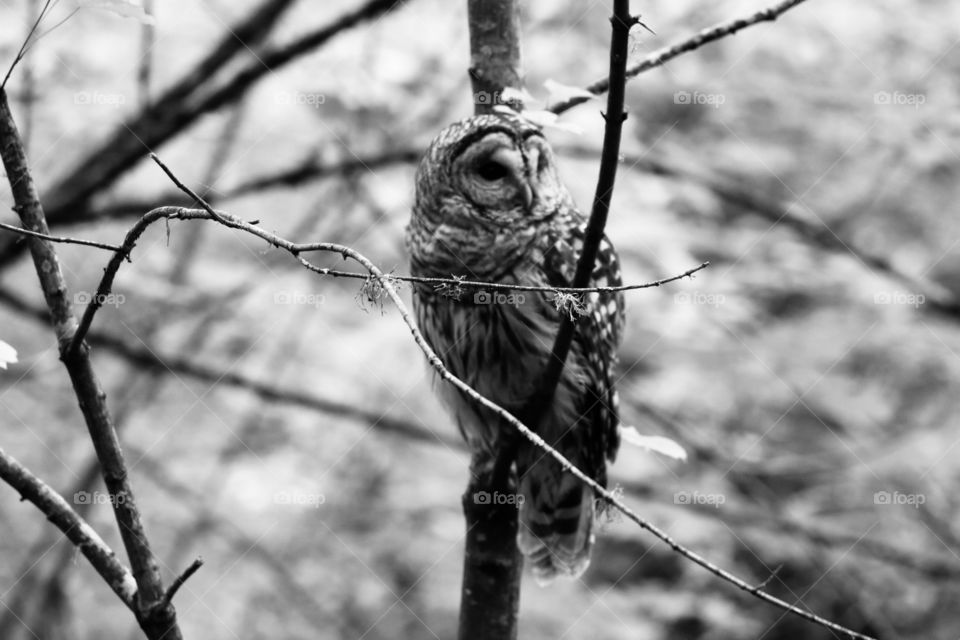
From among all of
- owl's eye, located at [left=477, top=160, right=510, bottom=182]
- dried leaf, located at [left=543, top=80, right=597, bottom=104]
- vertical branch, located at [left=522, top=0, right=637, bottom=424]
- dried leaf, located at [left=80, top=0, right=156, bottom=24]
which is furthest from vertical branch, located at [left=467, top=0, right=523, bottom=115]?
dried leaf, located at [left=80, top=0, right=156, bottom=24]

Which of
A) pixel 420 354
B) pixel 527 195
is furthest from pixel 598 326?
pixel 420 354

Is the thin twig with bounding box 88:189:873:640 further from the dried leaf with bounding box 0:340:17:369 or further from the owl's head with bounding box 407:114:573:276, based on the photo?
the owl's head with bounding box 407:114:573:276

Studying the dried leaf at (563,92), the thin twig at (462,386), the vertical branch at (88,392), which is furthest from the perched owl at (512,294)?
the thin twig at (462,386)

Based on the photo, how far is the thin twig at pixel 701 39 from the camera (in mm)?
2867

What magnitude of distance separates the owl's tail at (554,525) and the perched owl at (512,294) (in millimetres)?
14

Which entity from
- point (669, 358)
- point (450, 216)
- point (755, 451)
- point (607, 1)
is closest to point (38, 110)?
point (450, 216)

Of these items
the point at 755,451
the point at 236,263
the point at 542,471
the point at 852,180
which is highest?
the point at 852,180

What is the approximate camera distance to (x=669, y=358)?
5.89 m

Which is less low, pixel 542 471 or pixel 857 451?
pixel 857 451

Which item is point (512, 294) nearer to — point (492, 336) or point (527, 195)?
point (492, 336)

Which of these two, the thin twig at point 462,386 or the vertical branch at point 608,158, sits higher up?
the vertical branch at point 608,158

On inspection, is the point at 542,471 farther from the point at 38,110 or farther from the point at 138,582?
the point at 38,110

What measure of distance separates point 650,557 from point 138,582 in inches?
226

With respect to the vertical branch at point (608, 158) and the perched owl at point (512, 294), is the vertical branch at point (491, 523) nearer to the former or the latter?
the perched owl at point (512, 294)
